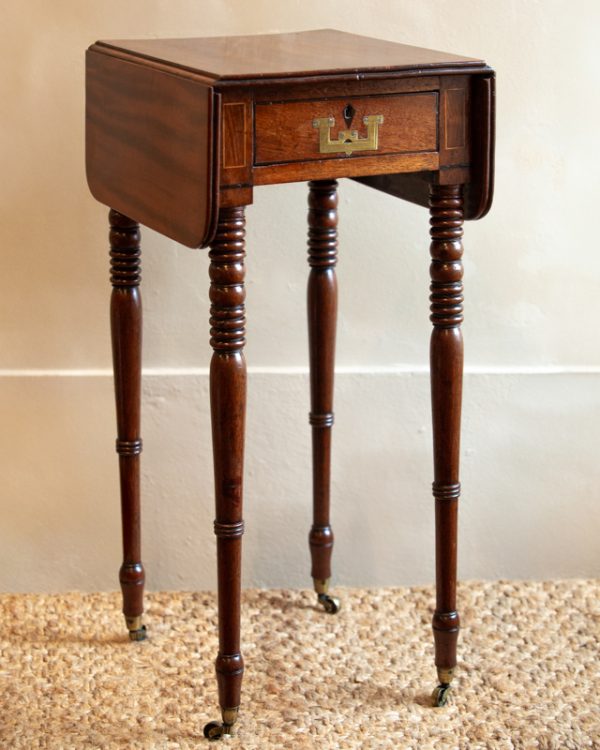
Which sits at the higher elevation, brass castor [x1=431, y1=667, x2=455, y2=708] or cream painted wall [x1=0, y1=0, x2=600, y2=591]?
cream painted wall [x1=0, y1=0, x2=600, y2=591]

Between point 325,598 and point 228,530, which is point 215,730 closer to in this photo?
point 228,530

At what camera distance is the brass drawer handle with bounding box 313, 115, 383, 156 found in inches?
67.0

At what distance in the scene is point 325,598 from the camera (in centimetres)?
240

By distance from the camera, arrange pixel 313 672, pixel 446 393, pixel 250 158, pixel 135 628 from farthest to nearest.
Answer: pixel 135 628
pixel 313 672
pixel 446 393
pixel 250 158

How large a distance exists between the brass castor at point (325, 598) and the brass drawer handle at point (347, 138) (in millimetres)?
1013

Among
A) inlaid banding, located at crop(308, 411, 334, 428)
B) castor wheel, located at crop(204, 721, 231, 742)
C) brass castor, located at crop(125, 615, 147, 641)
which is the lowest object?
castor wheel, located at crop(204, 721, 231, 742)

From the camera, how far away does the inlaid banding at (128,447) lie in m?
2.17

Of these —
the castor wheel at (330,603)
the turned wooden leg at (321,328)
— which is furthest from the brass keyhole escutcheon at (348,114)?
the castor wheel at (330,603)

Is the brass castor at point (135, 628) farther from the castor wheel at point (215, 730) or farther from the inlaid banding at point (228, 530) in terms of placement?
the inlaid banding at point (228, 530)

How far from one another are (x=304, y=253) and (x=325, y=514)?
53 cm

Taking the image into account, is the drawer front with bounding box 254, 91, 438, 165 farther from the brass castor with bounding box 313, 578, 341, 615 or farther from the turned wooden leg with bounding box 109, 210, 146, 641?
the brass castor with bounding box 313, 578, 341, 615

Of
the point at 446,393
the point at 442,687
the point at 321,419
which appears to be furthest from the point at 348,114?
the point at 442,687

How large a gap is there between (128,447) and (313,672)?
539mm

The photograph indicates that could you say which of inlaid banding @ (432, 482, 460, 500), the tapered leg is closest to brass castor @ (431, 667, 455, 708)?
the tapered leg
